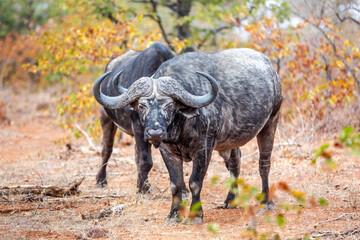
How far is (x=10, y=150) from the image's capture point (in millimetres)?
12258

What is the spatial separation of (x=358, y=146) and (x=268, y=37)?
365 inches

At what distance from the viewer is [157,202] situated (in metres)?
5.73

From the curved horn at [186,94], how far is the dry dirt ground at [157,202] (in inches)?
47.7

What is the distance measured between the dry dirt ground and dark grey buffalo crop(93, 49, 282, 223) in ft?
1.44

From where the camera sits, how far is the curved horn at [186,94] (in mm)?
4867

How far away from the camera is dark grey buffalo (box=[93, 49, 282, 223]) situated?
4891 millimetres

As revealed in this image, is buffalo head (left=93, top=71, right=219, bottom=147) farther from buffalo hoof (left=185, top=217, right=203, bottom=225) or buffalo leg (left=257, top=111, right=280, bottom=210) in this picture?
buffalo leg (left=257, top=111, right=280, bottom=210)

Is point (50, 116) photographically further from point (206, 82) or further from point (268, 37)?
point (206, 82)

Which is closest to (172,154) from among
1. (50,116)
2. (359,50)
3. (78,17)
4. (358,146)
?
(358,146)

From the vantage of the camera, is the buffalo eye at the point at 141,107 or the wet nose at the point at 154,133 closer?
the wet nose at the point at 154,133

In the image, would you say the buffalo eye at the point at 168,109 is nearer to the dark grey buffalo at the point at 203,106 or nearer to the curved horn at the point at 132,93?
the dark grey buffalo at the point at 203,106

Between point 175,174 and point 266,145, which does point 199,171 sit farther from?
point 266,145

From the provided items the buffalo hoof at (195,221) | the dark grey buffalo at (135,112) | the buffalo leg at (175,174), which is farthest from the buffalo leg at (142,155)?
the buffalo hoof at (195,221)

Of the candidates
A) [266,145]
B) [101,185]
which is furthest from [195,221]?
[101,185]
